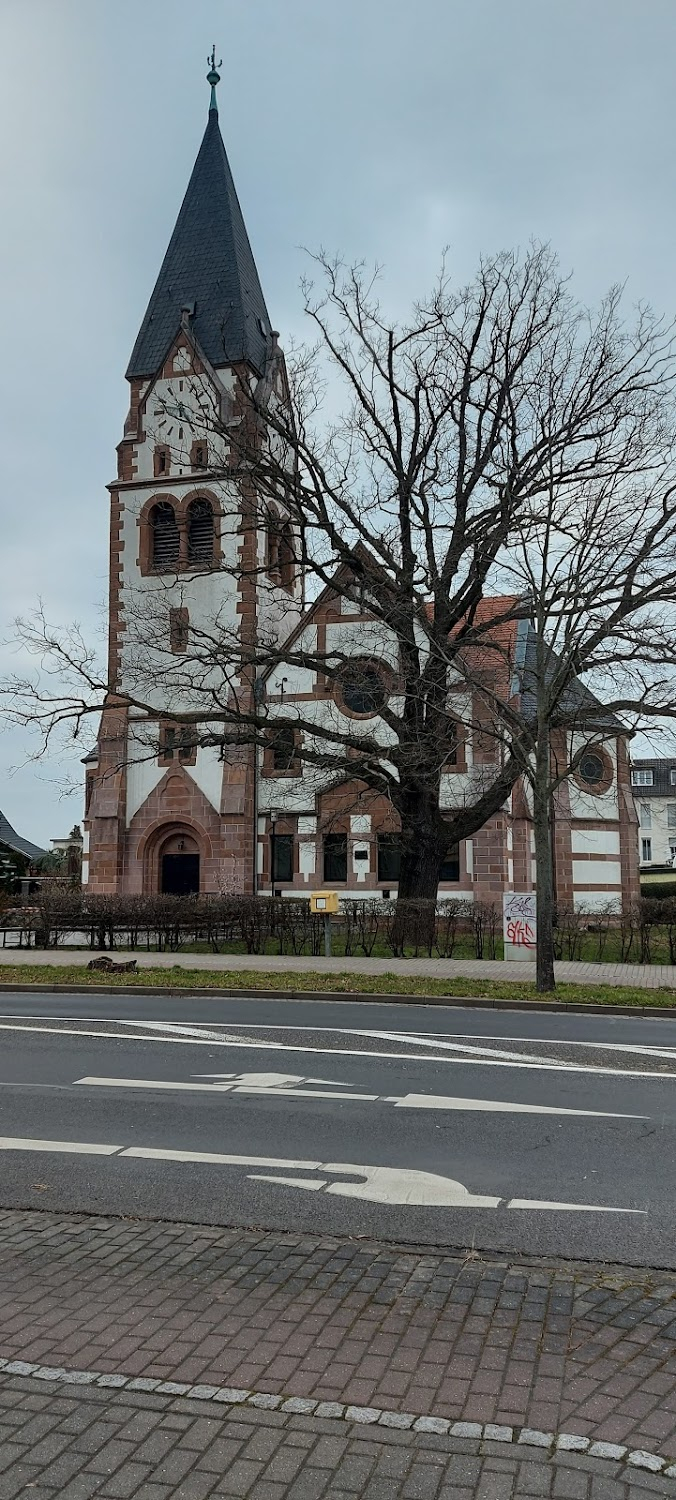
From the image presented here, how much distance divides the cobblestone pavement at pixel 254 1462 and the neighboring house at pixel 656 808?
75.9 m

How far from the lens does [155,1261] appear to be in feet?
17.4

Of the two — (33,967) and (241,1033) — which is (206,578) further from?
(241,1033)

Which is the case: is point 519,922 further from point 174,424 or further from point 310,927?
point 174,424

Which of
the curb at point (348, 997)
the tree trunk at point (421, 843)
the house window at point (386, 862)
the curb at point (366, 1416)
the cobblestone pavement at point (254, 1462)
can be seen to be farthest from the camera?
the house window at point (386, 862)

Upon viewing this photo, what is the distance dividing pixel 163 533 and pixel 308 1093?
31.7 meters

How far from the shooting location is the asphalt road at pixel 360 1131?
19.8ft

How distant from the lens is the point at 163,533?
38.7 meters

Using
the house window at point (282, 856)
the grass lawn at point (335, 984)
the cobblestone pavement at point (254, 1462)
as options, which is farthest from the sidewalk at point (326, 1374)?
the house window at point (282, 856)

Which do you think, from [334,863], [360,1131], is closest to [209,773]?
[334,863]

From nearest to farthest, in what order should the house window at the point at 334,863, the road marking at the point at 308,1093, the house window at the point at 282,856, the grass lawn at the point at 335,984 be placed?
the road marking at the point at 308,1093, the grass lawn at the point at 335,984, the house window at the point at 334,863, the house window at the point at 282,856

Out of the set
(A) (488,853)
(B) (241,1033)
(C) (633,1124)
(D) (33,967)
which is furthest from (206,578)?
(C) (633,1124)

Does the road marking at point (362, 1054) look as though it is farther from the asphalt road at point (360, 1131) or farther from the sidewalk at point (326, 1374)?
the sidewalk at point (326, 1374)

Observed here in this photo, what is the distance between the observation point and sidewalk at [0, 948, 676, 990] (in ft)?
63.9

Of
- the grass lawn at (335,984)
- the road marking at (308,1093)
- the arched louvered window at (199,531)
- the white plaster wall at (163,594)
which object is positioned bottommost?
the road marking at (308,1093)
